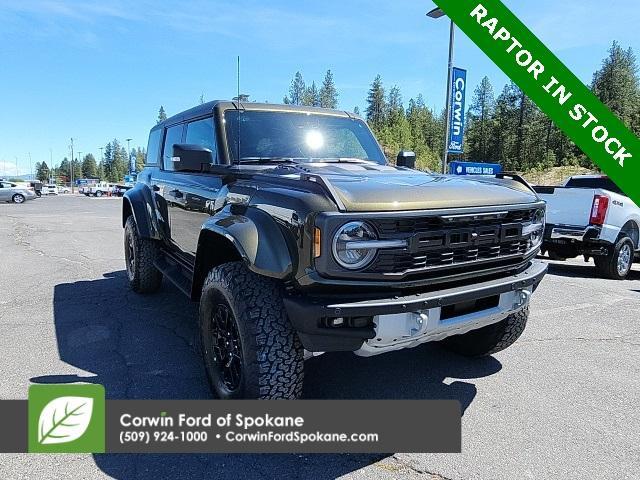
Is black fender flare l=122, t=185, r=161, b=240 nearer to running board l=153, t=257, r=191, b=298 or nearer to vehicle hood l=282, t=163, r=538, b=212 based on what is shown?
running board l=153, t=257, r=191, b=298

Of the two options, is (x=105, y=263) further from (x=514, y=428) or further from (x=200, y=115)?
(x=514, y=428)

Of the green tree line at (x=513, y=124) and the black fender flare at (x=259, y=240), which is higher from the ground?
the green tree line at (x=513, y=124)

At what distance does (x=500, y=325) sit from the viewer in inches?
137

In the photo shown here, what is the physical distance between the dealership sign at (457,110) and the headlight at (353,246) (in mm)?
13521

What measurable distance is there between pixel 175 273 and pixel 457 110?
42.1 ft

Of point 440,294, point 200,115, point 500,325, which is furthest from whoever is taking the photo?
point 200,115

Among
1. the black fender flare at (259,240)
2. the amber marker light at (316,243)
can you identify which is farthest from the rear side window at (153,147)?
the amber marker light at (316,243)

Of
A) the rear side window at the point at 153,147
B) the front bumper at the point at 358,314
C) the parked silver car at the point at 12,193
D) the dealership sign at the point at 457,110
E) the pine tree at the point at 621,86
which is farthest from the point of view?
the pine tree at the point at 621,86

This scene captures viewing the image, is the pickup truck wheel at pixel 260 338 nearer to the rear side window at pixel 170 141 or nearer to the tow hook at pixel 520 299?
the tow hook at pixel 520 299

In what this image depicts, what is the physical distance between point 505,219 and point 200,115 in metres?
2.68

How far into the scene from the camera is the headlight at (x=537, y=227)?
3109 mm

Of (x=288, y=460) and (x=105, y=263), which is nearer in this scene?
(x=288, y=460)

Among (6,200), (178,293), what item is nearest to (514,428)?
(178,293)

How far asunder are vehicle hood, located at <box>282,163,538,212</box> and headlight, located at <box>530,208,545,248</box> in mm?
112
